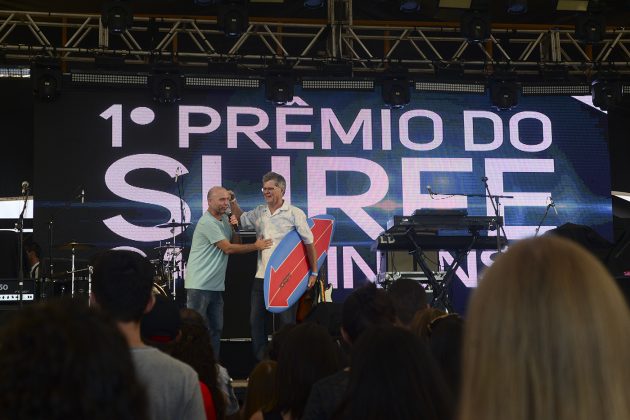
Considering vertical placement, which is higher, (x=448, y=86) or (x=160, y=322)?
(x=448, y=86)

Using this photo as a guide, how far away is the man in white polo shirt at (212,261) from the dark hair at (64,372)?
6.83 meters

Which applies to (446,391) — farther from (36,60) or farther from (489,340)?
(36,60)

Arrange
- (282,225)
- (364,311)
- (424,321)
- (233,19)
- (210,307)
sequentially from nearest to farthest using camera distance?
(364,311) < (424,321) < (210,307) < (282,225) < (233,19)

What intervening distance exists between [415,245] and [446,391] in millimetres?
6713

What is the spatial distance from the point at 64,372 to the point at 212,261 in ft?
23.0

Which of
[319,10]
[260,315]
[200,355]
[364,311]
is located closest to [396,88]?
[319,10]

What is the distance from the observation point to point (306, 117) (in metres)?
11.6

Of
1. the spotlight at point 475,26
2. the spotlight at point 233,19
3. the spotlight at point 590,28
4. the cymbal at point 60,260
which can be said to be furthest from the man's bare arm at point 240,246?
the spotlight at point 590,28

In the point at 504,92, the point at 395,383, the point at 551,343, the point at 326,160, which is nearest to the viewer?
the point at 551,343

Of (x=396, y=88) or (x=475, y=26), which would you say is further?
(x=396, y=88)

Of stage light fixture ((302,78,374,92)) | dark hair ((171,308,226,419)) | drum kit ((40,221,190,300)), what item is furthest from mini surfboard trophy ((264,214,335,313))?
dark hair ((171,308,226,419))

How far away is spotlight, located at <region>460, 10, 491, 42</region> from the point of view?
36.5 ft

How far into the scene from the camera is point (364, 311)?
3.82 metres

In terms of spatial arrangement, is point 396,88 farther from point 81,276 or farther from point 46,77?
point 81,276
